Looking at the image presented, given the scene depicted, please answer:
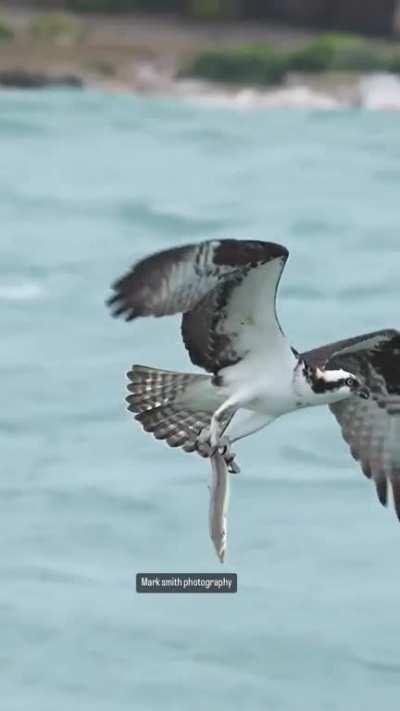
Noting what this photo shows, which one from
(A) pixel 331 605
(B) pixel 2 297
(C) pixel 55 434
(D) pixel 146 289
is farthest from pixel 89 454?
(D) pixel 146 289

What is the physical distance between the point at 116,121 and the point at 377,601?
1266cm

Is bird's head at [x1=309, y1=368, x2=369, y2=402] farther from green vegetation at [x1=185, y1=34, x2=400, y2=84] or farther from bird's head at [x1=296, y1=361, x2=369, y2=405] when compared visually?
green vegetation at [x1=185, y1=34, x2=400, y2=84]

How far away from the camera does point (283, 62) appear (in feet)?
75.8

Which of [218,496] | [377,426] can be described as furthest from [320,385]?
[377,426]

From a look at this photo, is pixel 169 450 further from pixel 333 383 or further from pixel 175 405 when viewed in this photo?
pixel 333 383

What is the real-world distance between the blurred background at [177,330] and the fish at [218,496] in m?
2.51

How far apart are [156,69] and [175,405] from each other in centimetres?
1437

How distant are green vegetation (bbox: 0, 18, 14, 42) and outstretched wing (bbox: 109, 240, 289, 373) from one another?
15.3 meters

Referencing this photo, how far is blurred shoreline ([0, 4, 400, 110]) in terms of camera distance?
23.0m

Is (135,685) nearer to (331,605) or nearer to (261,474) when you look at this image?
(331,605)

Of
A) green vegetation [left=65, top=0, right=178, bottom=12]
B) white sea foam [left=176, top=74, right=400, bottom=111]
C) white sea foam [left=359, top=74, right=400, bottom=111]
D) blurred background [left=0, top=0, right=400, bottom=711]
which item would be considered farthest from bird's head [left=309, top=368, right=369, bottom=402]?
green vegetation [left=65, top=0, right=178, bottom=12]

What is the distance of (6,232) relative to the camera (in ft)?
76.3

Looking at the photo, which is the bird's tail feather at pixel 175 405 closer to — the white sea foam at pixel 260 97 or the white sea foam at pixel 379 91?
the white sea foam at pixel 260 97

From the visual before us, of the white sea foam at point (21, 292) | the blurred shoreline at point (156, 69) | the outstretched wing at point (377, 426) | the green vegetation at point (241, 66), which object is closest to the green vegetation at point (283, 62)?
the green vegetation at point (241, 66)
